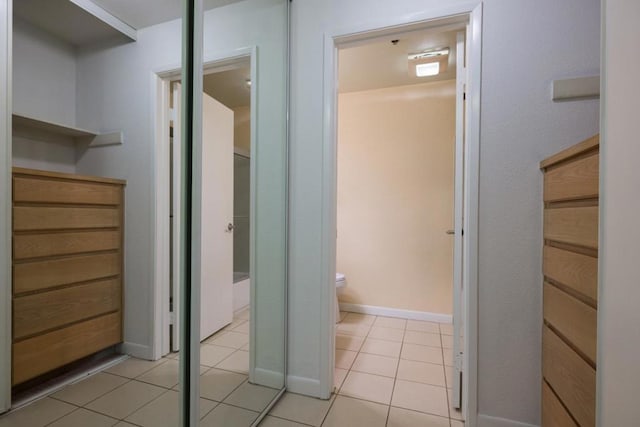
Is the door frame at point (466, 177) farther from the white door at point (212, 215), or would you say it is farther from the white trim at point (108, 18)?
the white trim at point (108, 18)

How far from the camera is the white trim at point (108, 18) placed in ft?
2.36

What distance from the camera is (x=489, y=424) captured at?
4.50 ft

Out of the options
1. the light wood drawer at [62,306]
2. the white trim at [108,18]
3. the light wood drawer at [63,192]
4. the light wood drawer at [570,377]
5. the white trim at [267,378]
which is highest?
the white trim at [108,18]

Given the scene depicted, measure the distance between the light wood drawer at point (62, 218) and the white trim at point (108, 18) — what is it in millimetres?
504

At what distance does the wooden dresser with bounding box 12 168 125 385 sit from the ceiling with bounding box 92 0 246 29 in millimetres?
460

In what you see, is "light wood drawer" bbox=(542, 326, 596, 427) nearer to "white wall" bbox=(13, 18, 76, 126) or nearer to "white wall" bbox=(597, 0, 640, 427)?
"white wall" bbox=(597, 0, 640, 427)

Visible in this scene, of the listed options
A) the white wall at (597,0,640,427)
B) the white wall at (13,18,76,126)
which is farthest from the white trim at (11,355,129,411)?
the white wall at (597,0,640,427)

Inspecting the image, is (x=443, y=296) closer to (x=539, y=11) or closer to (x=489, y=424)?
(x=489, y=424)

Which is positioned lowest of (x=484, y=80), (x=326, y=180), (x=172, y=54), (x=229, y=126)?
(x=326, y=180)

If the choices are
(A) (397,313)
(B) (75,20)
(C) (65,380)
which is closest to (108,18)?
(B) (75,20)

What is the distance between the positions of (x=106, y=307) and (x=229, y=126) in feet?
2.81

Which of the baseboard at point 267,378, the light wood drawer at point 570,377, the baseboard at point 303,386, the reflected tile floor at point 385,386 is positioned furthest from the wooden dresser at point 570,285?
the baseboard at point 267,378

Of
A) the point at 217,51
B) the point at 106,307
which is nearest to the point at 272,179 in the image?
the point at 217,51

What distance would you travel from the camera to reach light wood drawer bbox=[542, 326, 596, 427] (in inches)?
35.5
